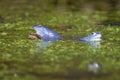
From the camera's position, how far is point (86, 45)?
448 cm

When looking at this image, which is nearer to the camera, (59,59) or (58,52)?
(59,59)

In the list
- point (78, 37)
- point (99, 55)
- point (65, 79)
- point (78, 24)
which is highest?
point (78, 24)

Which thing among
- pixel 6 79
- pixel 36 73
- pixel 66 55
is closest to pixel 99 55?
pixel 66 55

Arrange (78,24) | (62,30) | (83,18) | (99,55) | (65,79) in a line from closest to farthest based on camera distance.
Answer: (65,79), (99,55), (62,30), (78,24), (83,18)

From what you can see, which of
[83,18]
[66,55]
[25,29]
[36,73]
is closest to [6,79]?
[36,73]

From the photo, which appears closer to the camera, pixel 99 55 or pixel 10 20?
pixel 99 55

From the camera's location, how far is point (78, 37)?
4.94 metres

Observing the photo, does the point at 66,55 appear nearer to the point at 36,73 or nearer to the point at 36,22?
the point at 36,73

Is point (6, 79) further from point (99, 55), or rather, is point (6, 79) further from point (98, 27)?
point (98, 27)

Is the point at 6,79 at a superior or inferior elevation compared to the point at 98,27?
inferior

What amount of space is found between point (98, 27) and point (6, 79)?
7.94ft

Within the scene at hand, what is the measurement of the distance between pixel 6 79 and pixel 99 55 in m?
1.03

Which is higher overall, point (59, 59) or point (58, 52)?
point (58, 52)

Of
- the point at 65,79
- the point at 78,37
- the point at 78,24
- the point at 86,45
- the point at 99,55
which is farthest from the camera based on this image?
the point at 78,24
